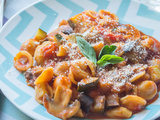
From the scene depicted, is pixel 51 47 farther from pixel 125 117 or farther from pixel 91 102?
pixel 125 117

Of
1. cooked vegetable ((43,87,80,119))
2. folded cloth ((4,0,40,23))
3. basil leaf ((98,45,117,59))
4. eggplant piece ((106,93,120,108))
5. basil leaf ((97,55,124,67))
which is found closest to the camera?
cooked vegetable ((43,87,80,119))

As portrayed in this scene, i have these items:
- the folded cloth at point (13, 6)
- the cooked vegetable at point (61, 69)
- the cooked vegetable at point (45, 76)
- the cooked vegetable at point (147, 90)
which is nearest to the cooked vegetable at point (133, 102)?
the cooked vegetable at point (147, 90)

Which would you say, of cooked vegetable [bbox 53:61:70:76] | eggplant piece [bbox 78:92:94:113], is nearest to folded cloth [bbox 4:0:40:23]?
cooked vegetable [bbox 53:61:70:76]

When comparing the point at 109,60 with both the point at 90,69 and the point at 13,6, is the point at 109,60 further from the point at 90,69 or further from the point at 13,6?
the point at 13,6

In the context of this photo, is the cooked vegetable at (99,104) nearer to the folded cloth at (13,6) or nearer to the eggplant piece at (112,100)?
the eggplant piece at (112,100)

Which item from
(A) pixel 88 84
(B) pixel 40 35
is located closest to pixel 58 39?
(B) pixel 40 35

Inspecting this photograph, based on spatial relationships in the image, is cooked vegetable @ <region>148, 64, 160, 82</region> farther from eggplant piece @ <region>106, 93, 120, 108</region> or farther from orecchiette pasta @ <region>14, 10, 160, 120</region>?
eggplant piece @ <region>106, 93, 120, 108</region>
